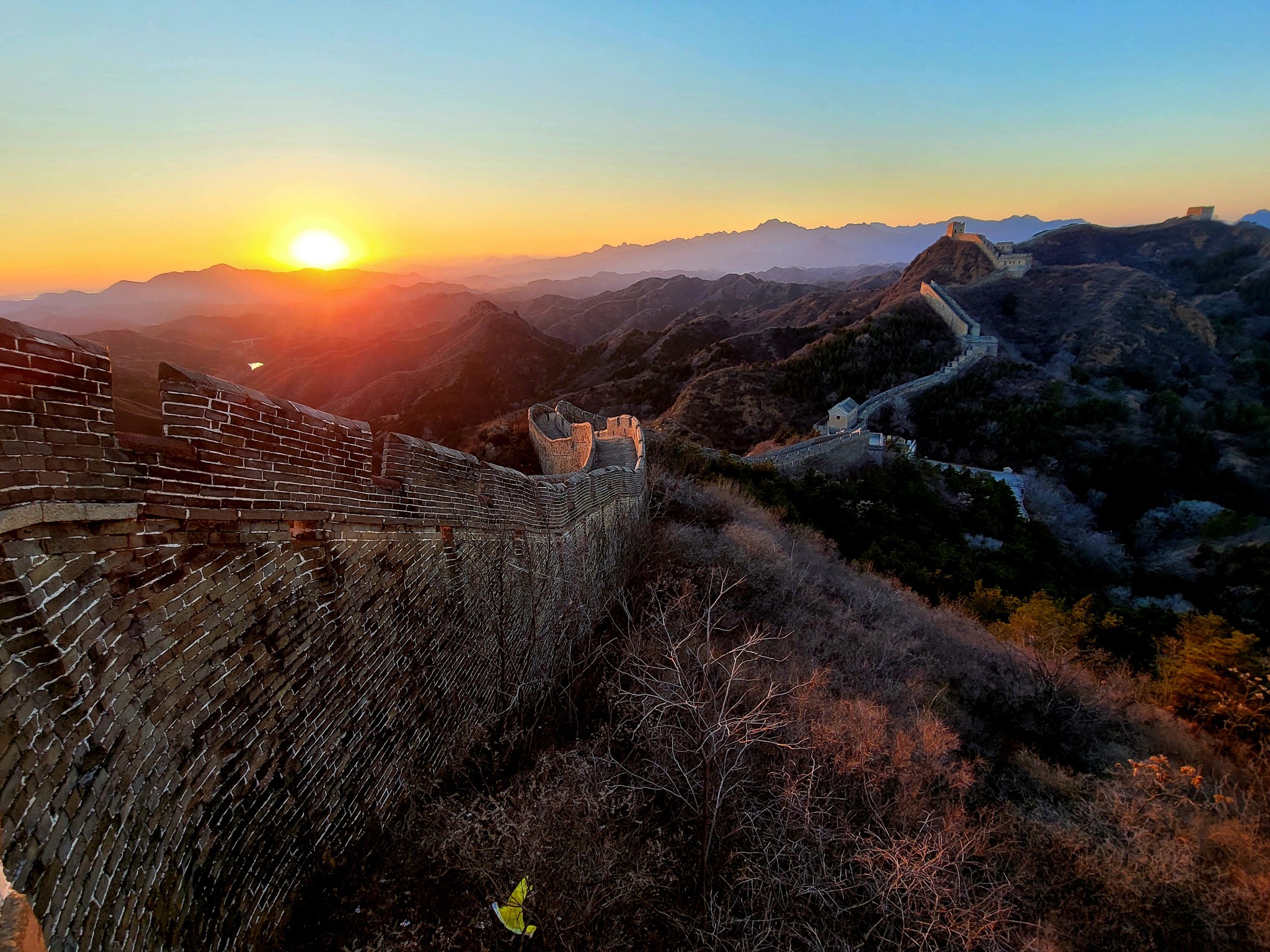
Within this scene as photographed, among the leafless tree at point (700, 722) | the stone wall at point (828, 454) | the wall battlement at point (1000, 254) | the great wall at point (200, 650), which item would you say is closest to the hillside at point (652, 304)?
the wall battlement at point (1000, 254)

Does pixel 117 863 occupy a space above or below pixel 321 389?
above

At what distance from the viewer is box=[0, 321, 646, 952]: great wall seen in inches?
71.9

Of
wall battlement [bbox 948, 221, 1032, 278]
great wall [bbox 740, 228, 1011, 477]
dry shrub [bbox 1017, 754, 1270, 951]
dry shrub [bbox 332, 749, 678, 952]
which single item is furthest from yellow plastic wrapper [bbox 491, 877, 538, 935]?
wall battlement [bbox 948, 221, 1032, 278]

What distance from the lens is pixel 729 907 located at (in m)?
3.49

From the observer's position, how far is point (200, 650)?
97.2 inches

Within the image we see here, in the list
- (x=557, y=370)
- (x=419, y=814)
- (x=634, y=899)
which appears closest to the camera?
(x=634, y=899)

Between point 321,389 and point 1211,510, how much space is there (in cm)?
6703

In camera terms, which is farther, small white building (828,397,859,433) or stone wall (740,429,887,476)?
small white building (828,397,859,433)

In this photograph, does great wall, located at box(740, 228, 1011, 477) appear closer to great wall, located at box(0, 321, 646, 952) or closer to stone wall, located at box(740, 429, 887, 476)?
stone wall, located at box(740, 429, 887, 476)

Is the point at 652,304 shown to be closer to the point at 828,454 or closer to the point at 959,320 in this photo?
the point at 959,320

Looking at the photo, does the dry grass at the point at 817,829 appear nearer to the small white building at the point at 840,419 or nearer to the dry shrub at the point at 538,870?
the dry shrub at the point at 538,870

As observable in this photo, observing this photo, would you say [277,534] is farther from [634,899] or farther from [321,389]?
[321,389]

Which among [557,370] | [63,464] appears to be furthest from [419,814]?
[557,370]

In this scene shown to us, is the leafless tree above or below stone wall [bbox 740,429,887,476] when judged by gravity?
above
